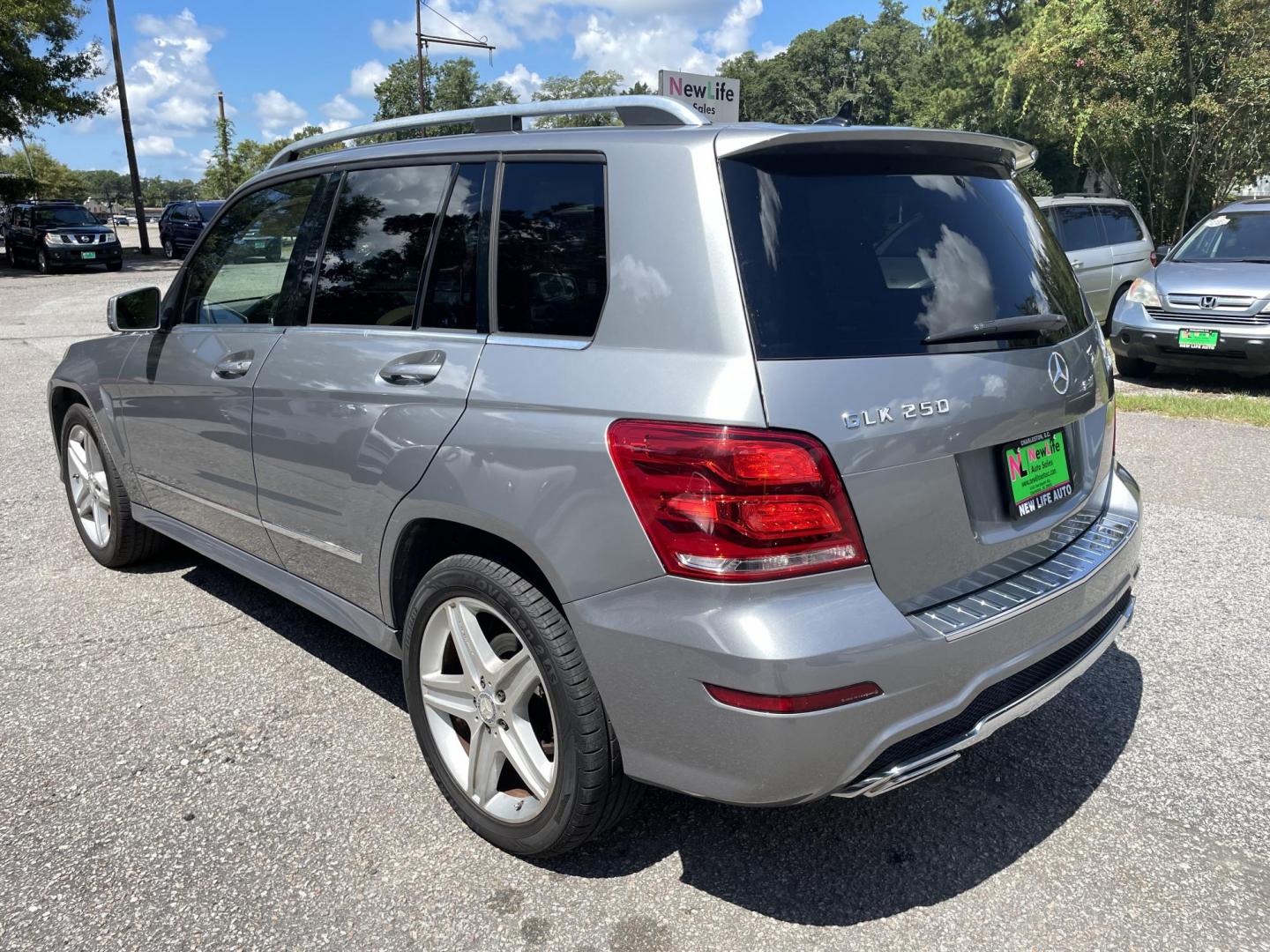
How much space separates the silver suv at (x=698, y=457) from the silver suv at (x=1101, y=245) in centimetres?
897

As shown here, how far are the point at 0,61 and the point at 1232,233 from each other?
94.0ft

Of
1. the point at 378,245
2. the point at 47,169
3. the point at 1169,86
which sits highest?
the point at 47,169

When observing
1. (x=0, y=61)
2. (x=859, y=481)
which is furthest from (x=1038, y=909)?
(x=0, y=61)

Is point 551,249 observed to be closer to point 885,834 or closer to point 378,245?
point 378,245

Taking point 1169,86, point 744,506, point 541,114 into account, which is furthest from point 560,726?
point 1169,86

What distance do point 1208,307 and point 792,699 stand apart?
8.41 meters

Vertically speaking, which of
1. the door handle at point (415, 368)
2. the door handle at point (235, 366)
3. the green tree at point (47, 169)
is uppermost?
the green tree at point (47, 169)

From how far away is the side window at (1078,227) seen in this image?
11055 millimetres

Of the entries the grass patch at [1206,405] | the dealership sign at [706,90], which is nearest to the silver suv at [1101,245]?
the grass patch at [1206,405]

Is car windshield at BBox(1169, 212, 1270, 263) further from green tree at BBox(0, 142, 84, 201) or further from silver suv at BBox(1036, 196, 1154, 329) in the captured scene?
green tree at BBox(0, 142, 84, 201)

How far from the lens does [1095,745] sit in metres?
3.07

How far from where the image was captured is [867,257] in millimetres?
2223

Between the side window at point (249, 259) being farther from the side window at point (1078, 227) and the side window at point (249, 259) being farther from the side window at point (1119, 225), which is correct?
the side window at point (1119, 225)

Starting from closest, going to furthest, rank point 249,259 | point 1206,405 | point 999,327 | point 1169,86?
point 999,327 < point 249,259 < point 1206,405 < point 1169,86
